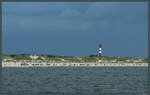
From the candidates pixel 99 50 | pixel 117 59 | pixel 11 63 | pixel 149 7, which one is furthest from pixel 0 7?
pixel 117 59

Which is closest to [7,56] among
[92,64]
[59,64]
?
[59,64]

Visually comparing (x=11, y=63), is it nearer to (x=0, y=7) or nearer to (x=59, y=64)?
(x=59, y=64)

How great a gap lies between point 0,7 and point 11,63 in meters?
142

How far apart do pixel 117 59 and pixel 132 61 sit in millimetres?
7048

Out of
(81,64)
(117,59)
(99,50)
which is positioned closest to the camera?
(99,50)

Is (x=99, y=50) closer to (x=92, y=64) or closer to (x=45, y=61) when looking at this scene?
(x=92, y=64)

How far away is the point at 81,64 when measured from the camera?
154 metres

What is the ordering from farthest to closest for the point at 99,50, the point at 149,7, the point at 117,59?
1. the point at 117,59
2. the point at 99,50
3. the point at 149,7

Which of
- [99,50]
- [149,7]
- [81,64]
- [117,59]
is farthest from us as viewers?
[117,59]

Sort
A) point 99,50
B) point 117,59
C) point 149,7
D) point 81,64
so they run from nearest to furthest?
point 149,7 → point 99,50 → point 81,64 → point 117,59

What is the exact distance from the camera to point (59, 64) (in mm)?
155375

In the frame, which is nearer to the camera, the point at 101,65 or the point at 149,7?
the point at 149,7

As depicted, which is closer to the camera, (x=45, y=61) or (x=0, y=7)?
(x=0, y=7)

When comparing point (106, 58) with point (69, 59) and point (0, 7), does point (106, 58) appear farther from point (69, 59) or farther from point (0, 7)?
point (0, 7)
